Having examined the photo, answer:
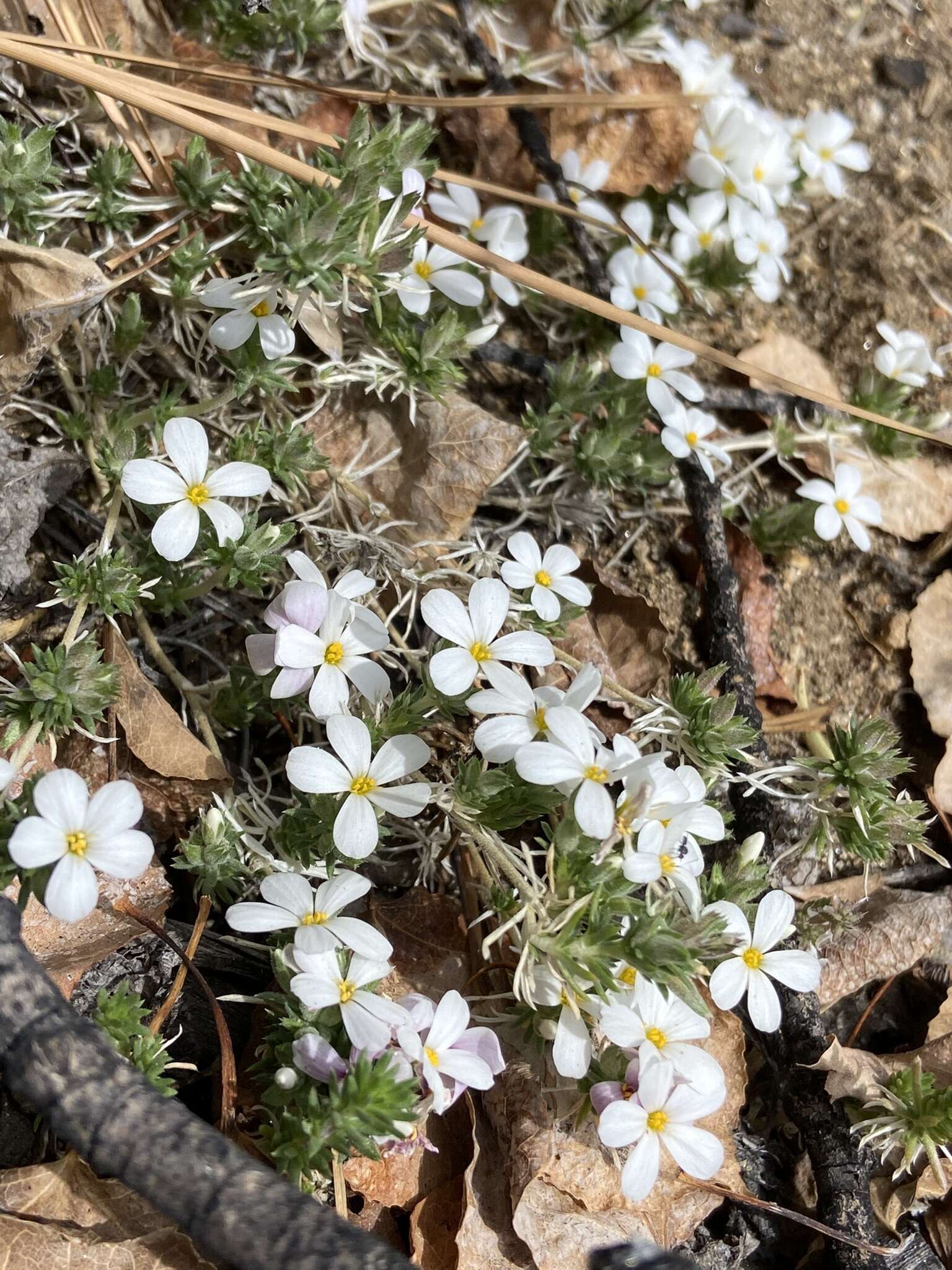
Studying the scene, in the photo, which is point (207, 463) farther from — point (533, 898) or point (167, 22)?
point (167, 22)

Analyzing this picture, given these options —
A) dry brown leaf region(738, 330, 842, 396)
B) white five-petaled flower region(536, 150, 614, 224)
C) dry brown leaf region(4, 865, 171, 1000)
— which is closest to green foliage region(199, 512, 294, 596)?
dry brown leaf region(4, 865, 171, 1000)

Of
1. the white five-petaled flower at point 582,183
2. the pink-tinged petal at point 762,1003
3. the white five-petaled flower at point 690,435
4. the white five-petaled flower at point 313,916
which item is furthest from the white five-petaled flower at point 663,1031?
the white five-petaled flower at point 582,183

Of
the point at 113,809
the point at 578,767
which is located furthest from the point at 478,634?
the point at 113,809

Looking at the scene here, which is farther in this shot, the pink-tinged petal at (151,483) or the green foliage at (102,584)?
the green foliage at (102,584)

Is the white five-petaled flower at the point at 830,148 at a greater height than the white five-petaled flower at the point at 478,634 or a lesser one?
greater

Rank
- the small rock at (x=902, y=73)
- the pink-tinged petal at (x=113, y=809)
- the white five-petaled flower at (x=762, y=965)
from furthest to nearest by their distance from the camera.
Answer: the small rock at (x=902, y=73)
the white five-petaled flower at (x=762, y=965)
the pink-tinged petal at (x=113, y=809)

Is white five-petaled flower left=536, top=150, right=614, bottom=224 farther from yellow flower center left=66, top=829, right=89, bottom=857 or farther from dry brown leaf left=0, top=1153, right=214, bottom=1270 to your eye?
dry brown leaf left=0, top=1153, right=214, bottom=1270

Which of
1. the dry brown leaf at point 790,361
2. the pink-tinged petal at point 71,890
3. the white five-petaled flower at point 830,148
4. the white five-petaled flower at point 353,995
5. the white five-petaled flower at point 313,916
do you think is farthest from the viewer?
the white five-petaled flower at point 830,148

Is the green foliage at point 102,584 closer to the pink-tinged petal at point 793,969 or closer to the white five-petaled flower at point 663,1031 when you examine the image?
the white five-petaled flower at point 663,1031
